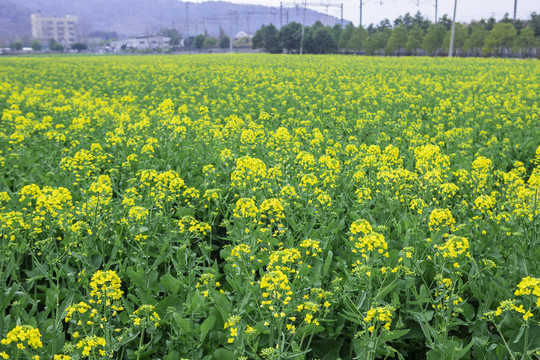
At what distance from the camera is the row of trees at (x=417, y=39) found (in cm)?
5275

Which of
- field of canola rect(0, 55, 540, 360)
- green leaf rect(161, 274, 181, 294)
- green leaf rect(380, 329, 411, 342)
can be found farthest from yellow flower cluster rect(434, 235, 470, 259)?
green leaf rect(161, 274, 181, 294)

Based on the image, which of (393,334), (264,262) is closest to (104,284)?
(264,262)

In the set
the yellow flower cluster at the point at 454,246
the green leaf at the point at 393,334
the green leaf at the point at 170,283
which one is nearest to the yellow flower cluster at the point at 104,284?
the green leaf at the point at 170,283

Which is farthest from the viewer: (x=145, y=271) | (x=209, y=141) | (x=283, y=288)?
(x=209, y=141)

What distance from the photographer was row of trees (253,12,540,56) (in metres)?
52.8

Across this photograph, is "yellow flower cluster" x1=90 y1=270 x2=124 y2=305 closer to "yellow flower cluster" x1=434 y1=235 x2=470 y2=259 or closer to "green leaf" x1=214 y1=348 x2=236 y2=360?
"green leaf" x1=214 y1=348 x2=236 y2=360

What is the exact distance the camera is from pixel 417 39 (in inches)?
2392

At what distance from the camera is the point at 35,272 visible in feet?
11.6

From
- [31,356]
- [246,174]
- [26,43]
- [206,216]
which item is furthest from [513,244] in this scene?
[26,43]

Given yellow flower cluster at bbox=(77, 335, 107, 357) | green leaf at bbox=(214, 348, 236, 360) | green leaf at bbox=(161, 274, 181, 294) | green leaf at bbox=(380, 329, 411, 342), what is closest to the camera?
yellow flower cluster at bbox=(77, 335, 107, 357)

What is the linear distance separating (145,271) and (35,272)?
87 cm

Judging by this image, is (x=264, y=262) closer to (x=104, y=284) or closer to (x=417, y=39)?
(x=104, y=284)

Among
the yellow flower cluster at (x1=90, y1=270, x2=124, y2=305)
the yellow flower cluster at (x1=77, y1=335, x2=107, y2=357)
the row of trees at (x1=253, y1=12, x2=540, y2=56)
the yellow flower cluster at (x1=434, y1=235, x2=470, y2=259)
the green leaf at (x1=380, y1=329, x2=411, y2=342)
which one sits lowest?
the green leaf at (x1=380, y1=329, x2=411, y2=342)

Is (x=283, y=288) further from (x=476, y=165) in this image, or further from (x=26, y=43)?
(x=26, y=43)
